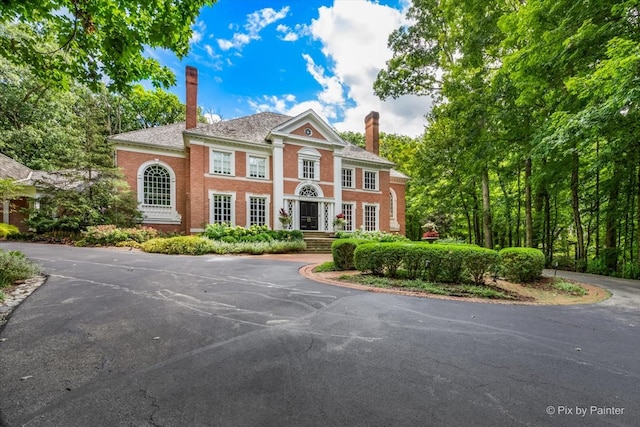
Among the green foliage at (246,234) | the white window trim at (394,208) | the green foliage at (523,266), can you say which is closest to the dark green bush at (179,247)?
the green foliage at (246,234)

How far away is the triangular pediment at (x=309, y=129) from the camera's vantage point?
58.7ft

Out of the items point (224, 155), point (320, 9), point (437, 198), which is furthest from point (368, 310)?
point (437, 198)

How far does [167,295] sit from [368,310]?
3.61 meters

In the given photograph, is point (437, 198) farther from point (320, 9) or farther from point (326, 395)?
point (326, 395)

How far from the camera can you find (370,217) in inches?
848

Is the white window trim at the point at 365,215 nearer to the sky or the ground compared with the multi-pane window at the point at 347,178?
nearer to the ground

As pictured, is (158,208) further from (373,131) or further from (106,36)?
(373,131)

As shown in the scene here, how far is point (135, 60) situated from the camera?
517 centimetres

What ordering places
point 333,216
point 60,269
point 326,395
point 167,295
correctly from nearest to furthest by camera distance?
1. point 326,395
2. point 167,295
3. point 60,269
4. point 333,216

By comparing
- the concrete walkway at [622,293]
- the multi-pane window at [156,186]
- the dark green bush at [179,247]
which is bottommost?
the concrete walkway at [622,293]

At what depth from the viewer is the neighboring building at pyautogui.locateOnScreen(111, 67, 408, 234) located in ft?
52.4

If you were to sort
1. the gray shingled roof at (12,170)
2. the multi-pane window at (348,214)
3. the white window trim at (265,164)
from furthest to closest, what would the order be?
the multi-pane window at (348,214), the white window trim at (265,164), the gray shingled roof at (12,170)

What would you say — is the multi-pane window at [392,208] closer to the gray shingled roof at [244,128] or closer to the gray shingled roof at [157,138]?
the gray shingled roof at [244,128]

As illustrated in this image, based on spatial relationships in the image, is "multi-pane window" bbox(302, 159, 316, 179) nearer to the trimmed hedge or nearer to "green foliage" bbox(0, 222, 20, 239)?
the trimmed hedge
